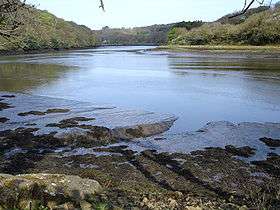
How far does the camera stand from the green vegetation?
7062cm

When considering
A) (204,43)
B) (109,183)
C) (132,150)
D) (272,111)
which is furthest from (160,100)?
(204,43)

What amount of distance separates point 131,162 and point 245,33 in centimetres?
6760

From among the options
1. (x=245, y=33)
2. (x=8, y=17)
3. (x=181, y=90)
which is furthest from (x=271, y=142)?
(x=245, y=33)

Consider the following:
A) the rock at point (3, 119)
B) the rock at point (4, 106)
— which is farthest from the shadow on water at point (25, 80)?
the rock at point (3, 119)

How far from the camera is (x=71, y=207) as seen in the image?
570cm

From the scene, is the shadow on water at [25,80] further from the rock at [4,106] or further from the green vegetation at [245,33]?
the green vegetation at [245,33]

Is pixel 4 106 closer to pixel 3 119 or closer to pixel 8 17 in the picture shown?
pixel 3 119

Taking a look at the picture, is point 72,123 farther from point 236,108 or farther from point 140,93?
point 140,93

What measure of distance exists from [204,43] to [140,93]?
61958 millimetres

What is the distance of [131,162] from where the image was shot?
11008 mm

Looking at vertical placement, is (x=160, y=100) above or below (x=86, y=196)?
below

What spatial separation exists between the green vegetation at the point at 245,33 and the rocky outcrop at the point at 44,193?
204ft

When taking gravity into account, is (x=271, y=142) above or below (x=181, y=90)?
above

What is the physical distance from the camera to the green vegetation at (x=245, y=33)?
232 feet
